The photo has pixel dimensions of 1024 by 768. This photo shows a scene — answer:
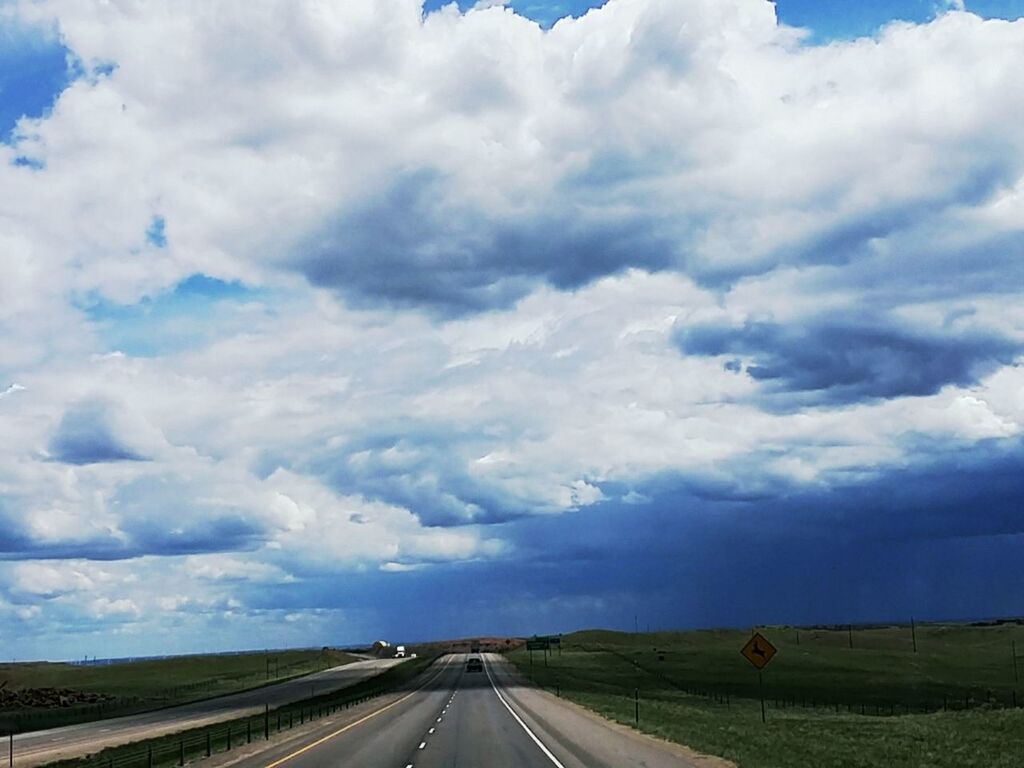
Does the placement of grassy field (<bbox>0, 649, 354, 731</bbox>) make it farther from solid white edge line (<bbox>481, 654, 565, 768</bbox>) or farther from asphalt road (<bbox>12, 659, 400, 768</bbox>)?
solid white edge line (<bbox>481, 654, 565, 768</bbox>)

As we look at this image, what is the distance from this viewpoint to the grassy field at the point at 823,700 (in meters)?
33.4

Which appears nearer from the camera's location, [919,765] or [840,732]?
[919,765]

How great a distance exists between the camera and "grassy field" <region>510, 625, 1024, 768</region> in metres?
33.4

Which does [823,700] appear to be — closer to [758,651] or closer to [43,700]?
[758,651]

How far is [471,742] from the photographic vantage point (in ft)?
136

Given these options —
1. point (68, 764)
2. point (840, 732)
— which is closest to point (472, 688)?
point (68, 764)

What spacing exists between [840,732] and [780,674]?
9311 cm

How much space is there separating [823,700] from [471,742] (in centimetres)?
6138

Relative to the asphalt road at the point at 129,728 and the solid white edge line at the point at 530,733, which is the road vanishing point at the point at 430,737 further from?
the asphalt road at the point at 129,728

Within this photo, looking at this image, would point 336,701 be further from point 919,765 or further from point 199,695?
point 919,765

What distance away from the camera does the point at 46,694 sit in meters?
124

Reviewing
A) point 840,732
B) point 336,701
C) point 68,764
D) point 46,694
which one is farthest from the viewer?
point 46,694

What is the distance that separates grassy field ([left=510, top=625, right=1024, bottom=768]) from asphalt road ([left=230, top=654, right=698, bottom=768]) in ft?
7.45

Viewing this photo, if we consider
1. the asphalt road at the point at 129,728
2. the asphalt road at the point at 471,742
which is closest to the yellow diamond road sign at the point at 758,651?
the asphalt road at the point at 471,742
